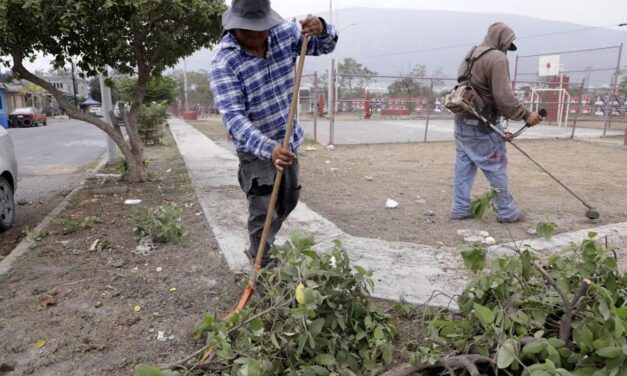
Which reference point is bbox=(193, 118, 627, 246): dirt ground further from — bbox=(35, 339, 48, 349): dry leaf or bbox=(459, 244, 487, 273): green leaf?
bbox=(35, 339, 48, 349): dry leaf

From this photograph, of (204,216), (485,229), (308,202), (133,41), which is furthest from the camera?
(133,41)

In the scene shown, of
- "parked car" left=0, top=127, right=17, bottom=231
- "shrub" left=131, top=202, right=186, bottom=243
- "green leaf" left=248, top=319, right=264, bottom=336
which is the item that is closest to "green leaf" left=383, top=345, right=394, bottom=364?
"green leaf" left=248, top=319, right=264, bottom=336

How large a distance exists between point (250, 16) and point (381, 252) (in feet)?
7.52

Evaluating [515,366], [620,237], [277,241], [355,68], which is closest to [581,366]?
[515,366]

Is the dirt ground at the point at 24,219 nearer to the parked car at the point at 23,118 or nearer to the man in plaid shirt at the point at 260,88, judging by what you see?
the man in plaid shirt at the point at 260,88

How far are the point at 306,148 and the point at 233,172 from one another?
12.9 feet

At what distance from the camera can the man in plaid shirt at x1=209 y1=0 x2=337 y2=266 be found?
8.63 feet

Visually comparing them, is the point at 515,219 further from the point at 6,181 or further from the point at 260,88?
the point at 6,181

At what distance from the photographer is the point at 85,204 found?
621 cm

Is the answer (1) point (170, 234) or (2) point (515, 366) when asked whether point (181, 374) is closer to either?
(2) point (515, 366)

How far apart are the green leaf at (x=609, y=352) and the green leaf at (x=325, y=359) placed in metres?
1.07

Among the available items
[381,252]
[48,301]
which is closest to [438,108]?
[381,252]

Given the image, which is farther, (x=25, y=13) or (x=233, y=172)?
(x=233, y=172)

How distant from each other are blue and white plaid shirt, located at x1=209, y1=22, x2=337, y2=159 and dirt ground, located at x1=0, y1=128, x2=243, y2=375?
1.17 m
